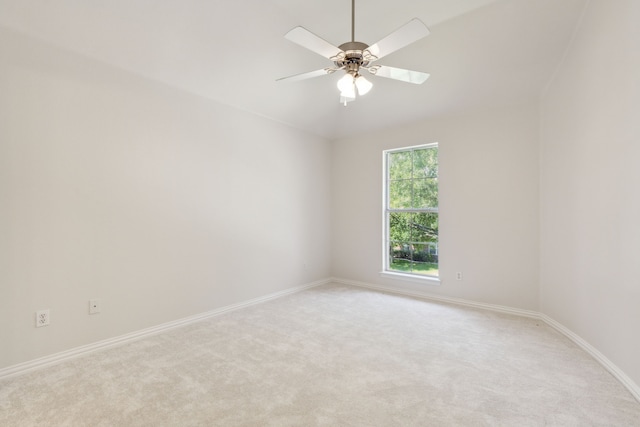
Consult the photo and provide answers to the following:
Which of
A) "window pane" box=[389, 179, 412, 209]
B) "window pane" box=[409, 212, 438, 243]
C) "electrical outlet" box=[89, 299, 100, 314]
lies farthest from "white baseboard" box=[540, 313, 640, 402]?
"electrical outlet" box=[89, 299, 100, 314]

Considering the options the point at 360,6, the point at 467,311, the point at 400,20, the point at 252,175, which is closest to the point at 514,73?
the point at 400,20

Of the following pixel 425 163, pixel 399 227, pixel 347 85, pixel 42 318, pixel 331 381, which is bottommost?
pixel 331 381

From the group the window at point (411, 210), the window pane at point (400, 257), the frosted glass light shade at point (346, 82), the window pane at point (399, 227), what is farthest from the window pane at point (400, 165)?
the frosted glass light shade at point (346, 82)

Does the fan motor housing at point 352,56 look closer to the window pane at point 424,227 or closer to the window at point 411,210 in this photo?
the window at point 411,210

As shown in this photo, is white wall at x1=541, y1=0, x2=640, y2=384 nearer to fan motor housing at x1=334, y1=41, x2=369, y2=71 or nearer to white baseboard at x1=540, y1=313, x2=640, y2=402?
white baseboard at x1=540, y1=313, x2=640, y2=402

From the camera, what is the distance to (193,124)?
3.24 m

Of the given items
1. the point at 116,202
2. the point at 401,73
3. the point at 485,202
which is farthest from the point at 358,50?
the point at 485,202

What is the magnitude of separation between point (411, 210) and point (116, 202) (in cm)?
363

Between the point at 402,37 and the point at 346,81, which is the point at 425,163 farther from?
the point at 402,37

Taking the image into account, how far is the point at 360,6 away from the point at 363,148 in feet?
7.73

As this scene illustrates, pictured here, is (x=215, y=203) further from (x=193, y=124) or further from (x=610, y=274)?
(x=610, y=274)

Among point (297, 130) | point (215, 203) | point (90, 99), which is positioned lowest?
point (215, 203)

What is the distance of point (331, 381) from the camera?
205 cm

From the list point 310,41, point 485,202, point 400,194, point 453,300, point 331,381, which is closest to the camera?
point 310,41
